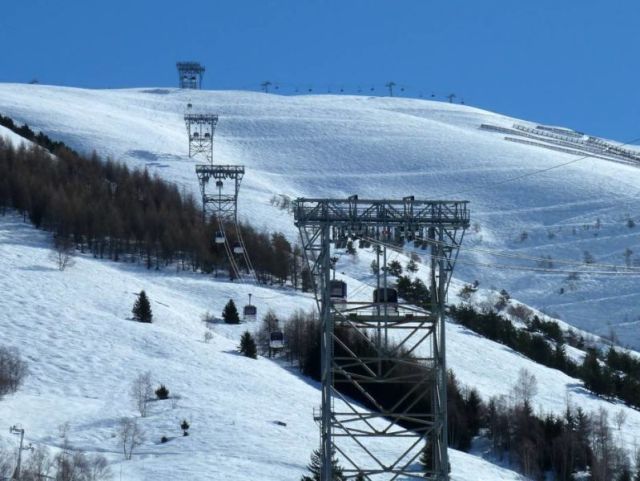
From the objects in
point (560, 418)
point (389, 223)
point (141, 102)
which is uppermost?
point (141, 102)

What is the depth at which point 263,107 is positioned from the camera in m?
173

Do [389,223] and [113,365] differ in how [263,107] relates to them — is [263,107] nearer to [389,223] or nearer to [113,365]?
[113,365]

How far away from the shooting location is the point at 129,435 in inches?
1804

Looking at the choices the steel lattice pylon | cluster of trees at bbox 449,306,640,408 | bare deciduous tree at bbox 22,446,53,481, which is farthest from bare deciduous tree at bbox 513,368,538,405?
bare deciduous tree at bbox 22,446,53,481

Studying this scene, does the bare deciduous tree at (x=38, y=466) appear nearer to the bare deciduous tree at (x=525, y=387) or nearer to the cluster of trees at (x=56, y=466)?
the cluster of trees at (x=56, y=466)

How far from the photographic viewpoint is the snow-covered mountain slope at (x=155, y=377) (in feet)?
147

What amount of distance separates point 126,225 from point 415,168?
62.2m

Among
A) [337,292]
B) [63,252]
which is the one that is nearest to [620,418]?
[63,252]

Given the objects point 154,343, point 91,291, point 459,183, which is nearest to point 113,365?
point 154,343

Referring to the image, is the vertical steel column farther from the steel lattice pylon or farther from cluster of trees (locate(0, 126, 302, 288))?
the steel lattice pylon

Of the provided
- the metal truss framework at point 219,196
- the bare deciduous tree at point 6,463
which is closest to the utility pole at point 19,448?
the bare deciduous tree at point 6,463

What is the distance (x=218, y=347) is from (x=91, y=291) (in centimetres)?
882

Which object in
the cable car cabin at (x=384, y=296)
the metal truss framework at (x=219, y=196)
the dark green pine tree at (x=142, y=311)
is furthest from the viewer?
the metal truss framework at (x=219, y=196)

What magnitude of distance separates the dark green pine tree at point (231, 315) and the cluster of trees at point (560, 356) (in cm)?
1518
